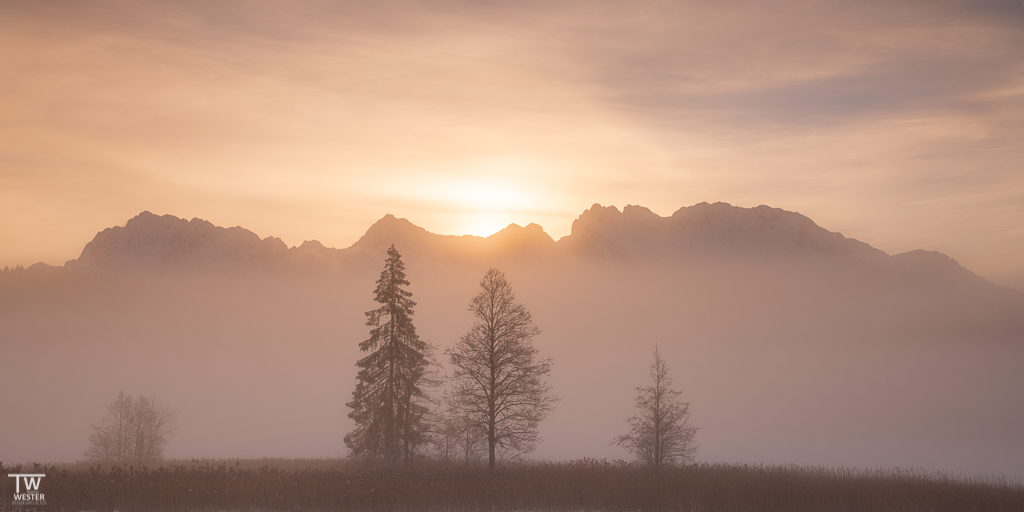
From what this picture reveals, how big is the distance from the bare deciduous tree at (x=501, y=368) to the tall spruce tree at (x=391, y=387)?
425 cm

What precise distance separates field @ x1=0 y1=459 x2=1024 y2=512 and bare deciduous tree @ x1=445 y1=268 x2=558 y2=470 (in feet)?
23.3

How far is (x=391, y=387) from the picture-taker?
38562mm

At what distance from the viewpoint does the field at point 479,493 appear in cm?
2284

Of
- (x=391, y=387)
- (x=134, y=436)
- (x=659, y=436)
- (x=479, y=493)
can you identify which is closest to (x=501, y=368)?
(x=391, y=387)

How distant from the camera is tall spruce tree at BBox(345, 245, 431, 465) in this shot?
37719 millimetres

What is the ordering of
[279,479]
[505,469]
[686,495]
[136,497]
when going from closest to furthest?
1. [136,497]
2. [686,495]
3. [279,479]
4. [505,469]

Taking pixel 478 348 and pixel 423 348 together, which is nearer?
pixel 478 348

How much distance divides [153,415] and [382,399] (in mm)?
41546

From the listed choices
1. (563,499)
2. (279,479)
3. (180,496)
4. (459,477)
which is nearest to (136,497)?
(180,496)

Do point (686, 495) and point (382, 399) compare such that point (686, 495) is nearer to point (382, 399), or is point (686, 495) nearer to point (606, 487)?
point (606, 487)

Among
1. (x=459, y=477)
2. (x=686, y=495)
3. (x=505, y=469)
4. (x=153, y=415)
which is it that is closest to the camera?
(x=686, y=495)

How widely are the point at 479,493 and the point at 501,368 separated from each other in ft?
34.6

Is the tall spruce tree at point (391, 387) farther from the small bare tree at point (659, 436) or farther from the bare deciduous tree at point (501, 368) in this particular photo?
the small bare tree at point (659, 436)

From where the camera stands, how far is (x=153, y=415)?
67.3 metres
